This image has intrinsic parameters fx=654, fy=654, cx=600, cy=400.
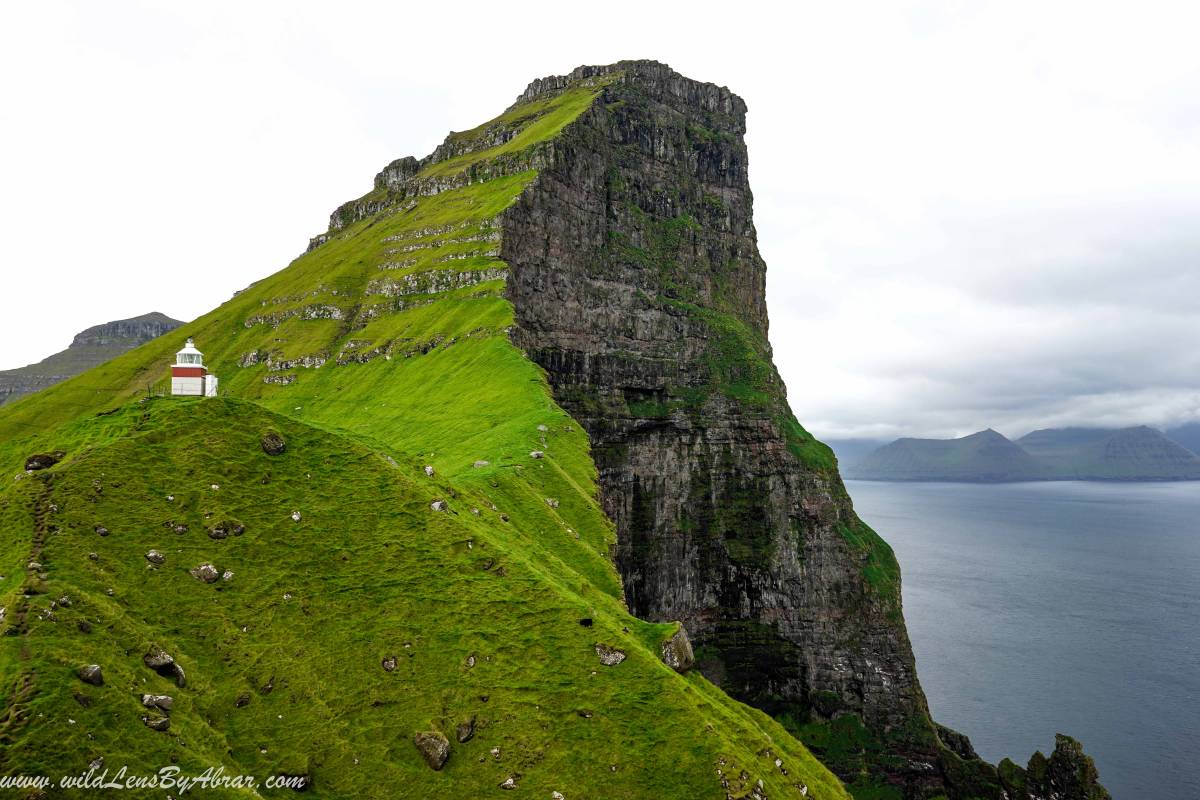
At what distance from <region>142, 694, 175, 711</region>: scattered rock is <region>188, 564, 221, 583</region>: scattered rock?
6429 millimetres

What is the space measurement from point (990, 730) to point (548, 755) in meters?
123

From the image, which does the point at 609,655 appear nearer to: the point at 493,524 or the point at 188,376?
the point at 493,524

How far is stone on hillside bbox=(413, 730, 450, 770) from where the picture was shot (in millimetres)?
23438

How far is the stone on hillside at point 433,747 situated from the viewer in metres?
23.4

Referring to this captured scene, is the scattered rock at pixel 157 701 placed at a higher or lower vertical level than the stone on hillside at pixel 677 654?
higher

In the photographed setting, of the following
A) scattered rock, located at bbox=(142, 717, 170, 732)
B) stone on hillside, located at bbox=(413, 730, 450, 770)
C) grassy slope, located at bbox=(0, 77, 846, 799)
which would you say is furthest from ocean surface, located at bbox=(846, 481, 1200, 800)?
scattered rock, located at bbox=(142, 717, 170, 732)

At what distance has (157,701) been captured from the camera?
20.0 m

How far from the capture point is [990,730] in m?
115

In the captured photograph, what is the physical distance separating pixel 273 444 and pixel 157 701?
15.3m

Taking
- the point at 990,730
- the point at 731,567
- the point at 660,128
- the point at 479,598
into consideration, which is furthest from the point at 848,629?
the point at 660,128

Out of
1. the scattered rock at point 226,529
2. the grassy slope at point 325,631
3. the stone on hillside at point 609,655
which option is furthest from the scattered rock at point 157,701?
the stone on hillside at point 609,655

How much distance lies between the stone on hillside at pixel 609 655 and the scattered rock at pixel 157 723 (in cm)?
1584

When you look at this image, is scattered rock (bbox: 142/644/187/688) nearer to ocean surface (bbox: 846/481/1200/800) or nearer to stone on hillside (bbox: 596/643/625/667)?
stone on hillside (bbox: 596/643/625/667)

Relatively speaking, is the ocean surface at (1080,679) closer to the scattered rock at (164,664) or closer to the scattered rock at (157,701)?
the scattered rock at (164,664)
